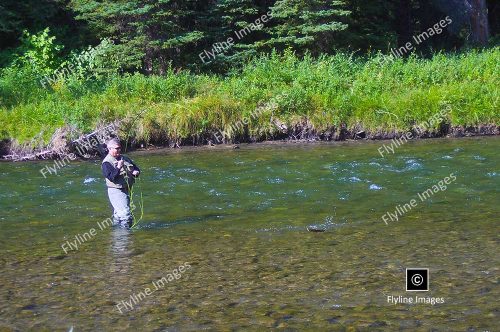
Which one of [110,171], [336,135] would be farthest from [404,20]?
[110,171]

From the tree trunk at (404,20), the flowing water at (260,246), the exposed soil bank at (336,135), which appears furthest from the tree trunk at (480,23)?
the flowing water at (260,246)

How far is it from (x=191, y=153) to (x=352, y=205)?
769 cm

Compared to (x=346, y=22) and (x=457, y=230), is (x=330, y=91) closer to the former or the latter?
(x=346, y=22)

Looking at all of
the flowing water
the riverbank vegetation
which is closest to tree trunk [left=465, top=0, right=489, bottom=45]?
the riverbank vegetation

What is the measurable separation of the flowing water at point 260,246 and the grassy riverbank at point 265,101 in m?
3.43

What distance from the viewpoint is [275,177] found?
16078 millimetres

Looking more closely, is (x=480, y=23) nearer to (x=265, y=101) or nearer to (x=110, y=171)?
(x=265, y=101)

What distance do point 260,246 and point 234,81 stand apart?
13775 millimetres

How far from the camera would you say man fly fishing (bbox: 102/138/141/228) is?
472 inches

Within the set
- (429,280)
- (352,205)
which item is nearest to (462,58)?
(352,205)

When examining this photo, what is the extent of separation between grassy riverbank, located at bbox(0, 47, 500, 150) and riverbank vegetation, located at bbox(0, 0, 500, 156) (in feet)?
0.12

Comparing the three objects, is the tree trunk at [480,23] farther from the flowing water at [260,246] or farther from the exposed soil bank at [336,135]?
the flowing water at [260,246]

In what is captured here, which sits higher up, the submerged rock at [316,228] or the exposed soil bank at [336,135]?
the exposed soil bank at [336,135]

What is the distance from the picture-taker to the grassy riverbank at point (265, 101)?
21078mm
